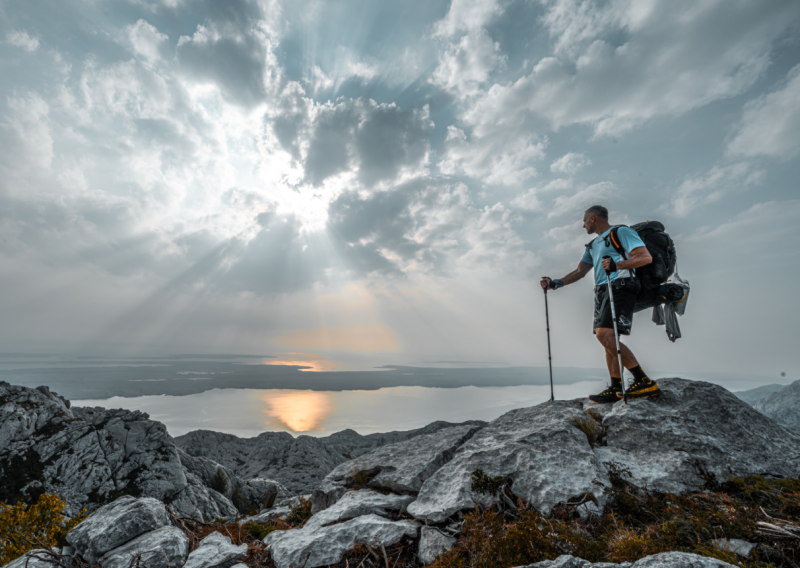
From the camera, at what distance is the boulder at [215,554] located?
180 inches

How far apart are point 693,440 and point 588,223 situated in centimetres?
445

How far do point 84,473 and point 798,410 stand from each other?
106 meters

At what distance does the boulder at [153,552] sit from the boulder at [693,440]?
21.9ft

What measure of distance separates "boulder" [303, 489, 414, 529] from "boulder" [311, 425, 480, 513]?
0.29 metres

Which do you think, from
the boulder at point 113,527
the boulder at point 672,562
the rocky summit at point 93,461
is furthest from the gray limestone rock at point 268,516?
the rocky summit at point 93,461

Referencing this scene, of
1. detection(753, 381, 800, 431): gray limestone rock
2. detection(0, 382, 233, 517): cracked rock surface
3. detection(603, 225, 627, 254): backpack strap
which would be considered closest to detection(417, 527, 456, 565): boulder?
detection(603, 225, 627, 254): backpack strap

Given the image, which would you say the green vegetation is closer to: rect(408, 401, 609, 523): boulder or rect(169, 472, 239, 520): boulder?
rect(408, 401, 609, 523): boulder

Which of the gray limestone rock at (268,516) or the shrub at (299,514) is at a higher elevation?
the shrub at (299,514)

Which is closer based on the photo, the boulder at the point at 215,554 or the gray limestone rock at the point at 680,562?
the gray limestone rock at the point at 680,562

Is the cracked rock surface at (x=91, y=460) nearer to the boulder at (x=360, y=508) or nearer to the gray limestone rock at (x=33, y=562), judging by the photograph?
the gray limestone rock at (x=33, y=562)

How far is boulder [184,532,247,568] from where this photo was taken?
180 inches

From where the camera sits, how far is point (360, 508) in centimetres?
542

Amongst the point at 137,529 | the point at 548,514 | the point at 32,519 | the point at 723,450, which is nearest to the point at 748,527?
the point at 548,514

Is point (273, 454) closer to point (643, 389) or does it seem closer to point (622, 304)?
point (643, 389)
